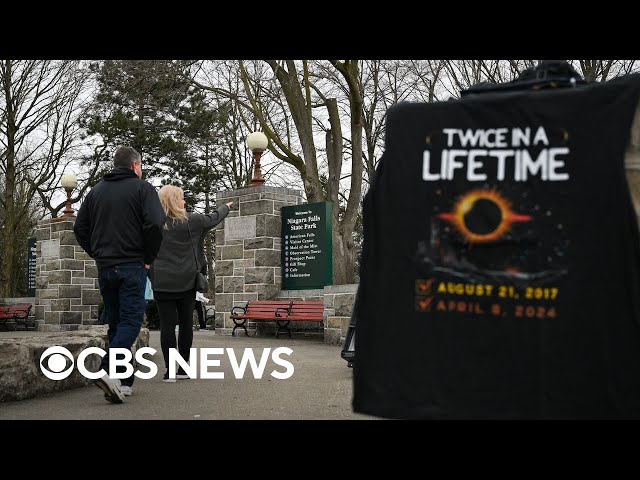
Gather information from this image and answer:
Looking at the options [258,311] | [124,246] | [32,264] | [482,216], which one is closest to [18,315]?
[32,264]

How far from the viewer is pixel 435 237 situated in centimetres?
294

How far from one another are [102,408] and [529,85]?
3.83m

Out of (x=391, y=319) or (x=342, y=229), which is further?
(x=342, y=229)

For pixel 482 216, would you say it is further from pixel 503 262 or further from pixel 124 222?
pixel 124 222

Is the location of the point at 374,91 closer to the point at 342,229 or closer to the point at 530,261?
the point at 342,229

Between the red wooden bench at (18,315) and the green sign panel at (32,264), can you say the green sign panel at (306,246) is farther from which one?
the green sign panel at (32,264)

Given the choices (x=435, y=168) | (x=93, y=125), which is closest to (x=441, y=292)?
(x=435, y=168)

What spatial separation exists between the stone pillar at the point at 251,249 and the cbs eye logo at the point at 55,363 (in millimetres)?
7106

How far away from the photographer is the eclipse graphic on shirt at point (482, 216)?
286 cm

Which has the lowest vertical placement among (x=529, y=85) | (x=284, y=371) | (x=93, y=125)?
(x=284, y=371)

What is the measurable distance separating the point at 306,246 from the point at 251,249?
3.83 ft

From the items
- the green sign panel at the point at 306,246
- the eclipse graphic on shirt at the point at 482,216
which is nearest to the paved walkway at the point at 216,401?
the eclipse graphic on shirt at the point at 482,216

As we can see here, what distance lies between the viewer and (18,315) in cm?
2008

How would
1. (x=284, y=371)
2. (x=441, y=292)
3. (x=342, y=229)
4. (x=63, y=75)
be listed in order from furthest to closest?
(x=63, y=75)
(x=342, y=229)
(x=284, y=371)
(x=441, y=292)
